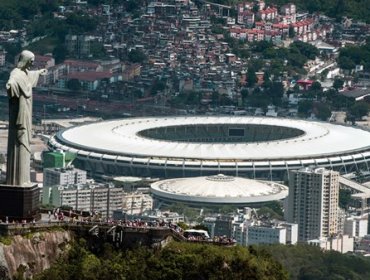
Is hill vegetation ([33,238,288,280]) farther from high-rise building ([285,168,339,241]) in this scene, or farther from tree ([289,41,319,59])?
tree ([289,41,319,59])

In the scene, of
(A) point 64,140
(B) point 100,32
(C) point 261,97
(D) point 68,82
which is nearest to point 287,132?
(A) point 64,140

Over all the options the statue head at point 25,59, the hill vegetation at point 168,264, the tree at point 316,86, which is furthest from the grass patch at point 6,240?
the tree at point 316,86

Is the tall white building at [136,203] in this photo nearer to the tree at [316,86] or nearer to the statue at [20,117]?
the tree at [316,86]

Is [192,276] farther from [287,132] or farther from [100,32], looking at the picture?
[100,32]

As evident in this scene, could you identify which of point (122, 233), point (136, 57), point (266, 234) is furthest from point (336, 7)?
point (122, 233)

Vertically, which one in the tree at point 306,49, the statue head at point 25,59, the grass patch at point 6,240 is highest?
the statue head at point 25,59

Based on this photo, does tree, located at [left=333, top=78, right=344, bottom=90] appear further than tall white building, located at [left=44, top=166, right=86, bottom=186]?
Yes

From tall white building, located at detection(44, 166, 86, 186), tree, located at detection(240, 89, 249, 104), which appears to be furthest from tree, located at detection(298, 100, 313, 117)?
tall white building, located at detection(44, 166, 86, 186)
